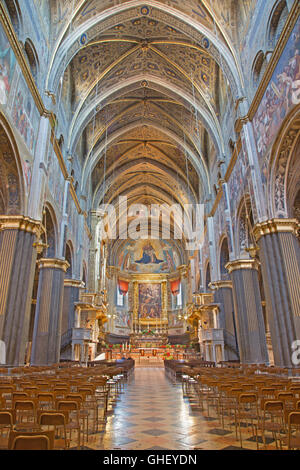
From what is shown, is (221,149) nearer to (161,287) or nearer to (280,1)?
(280,1)

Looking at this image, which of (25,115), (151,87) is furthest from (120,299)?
(25,115)

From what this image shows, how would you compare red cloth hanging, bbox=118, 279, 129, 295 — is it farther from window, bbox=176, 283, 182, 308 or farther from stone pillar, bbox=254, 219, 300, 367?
stone pillar, bbox=254, 219, 300, 367

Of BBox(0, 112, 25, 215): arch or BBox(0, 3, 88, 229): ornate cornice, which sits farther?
BBox(0, 112, 25, 215): arch

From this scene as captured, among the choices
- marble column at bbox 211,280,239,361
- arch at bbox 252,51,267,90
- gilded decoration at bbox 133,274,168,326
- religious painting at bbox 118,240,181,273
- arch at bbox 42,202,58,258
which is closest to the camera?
arch at bbox 252,51,267,90

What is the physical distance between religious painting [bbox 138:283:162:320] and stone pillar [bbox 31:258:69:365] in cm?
2804

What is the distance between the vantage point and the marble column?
18984 millimetres

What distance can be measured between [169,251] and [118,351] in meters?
20.0

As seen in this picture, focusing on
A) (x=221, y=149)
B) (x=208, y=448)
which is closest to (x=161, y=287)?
(x=221, y=149)

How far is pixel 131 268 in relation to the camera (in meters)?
45.0

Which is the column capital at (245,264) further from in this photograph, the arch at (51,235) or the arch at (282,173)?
the arch at (51,235)

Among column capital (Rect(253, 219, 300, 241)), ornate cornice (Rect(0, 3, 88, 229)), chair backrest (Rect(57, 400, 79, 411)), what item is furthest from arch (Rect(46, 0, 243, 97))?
chair backrest (Rect(57, 400, 79, 411))

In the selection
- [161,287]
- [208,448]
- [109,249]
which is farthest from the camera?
[161,287]

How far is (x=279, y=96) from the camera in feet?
35.2

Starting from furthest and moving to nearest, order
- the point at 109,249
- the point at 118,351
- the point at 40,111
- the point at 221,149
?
the point at 109,249, the point at 118,351, the point at 221,149, the point at 40,111
